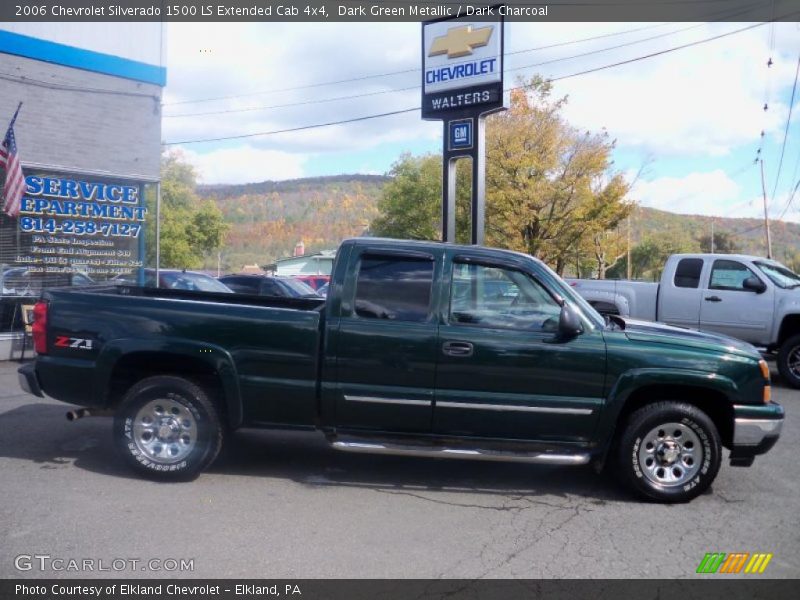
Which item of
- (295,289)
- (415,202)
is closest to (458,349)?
(295,289)

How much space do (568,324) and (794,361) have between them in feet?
24.5

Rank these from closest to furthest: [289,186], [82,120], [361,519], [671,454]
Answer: [361,519]
[671,454]
[82,120]
[289,186]

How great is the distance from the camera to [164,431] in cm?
563

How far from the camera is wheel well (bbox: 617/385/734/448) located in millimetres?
5414

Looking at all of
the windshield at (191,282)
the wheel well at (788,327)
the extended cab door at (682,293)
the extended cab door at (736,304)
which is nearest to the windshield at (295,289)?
the windshield at (191,282)

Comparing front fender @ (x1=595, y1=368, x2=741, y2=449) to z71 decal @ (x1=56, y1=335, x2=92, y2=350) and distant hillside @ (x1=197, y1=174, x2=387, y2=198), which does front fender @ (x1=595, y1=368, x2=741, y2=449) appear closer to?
z71 decal @ (x1=56, y1=335, x2=92, y2=350)

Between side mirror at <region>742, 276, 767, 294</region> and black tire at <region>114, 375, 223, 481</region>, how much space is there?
8967mm

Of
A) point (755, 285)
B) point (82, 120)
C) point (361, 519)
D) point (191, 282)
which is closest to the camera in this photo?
point (361, 519)

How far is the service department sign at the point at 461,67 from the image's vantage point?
11711 millimetres

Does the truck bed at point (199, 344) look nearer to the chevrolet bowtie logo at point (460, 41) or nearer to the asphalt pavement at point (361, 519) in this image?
the asphalt pavement at point (361, 519)

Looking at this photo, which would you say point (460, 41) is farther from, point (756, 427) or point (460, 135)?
point (756, 427)

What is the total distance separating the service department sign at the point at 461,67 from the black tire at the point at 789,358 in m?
5.87

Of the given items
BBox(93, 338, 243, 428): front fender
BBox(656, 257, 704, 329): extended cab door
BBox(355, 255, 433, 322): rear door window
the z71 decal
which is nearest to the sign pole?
BBox(656, 257, 704, 329): extended cab door

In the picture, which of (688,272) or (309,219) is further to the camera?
(309,219)
